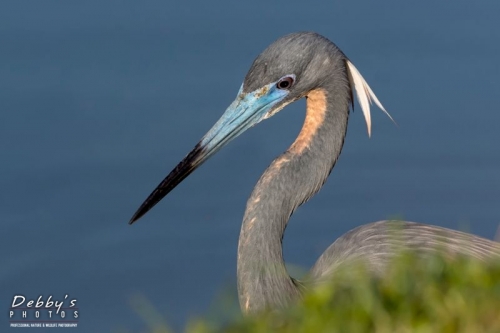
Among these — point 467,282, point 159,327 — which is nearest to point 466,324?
point 467,282

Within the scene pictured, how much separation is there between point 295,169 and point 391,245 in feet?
2.07

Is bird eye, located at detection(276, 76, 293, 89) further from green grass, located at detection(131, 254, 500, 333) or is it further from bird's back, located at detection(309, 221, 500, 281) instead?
green grass, located at detection(131, 254, 500, 333)

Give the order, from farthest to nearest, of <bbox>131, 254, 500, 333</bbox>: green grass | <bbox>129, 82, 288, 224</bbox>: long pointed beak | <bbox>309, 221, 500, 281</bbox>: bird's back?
<bbox>129, 82, 288, 224</bbox>: long pointed beak < <bbox>309, 221, 500, 281</bbox>: bird's back < <bbox>131, 254, 500, 333</bbox>: green grass

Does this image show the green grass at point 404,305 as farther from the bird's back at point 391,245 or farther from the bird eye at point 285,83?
the bird eye at point 285,83

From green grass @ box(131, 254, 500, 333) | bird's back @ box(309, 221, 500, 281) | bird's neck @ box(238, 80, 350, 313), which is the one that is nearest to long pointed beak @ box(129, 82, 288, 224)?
bird's neck @ box(238, 80, 350, 313)

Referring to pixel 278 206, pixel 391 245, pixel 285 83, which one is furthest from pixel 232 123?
pixel 391 245

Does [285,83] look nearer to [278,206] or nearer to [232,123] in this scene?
[232,123]

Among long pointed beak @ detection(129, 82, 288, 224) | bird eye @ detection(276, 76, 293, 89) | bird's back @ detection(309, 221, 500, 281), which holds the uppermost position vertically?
bird eye @ detection(276, 76, 293, 89)

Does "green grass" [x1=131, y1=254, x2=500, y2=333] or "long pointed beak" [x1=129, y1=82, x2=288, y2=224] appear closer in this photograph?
"green grass" [x1=131, y1=254, x2=500, y2=333]

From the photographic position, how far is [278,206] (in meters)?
5.44

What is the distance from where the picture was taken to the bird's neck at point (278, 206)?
17.8 ft

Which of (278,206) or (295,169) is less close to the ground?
(295,169)

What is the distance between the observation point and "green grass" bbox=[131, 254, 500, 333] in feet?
10.4

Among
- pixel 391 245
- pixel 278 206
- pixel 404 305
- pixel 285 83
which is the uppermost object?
pixel 404 305
